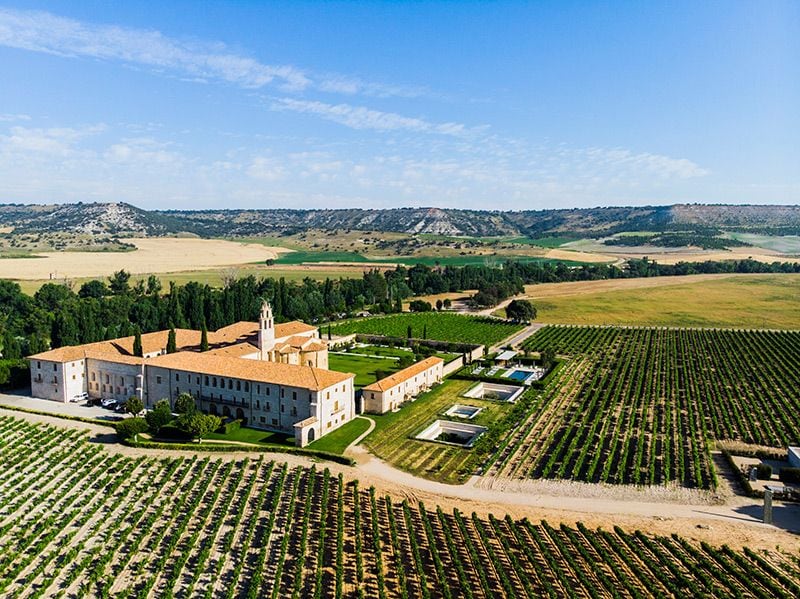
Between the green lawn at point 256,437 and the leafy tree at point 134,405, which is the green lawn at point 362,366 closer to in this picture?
the green lawn at point 256,437

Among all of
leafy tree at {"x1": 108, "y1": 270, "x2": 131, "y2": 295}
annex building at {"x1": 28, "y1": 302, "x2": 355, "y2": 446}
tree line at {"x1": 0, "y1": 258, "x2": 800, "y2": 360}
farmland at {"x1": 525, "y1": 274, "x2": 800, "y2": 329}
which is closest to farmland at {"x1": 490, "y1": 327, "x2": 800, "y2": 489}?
annex building at {"x1": 28, "y1": 302, "x2": 355, "y2": 446}

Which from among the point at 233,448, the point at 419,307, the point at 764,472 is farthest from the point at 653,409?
the point at 419,307

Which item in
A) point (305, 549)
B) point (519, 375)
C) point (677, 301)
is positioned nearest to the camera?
point (305, 549)

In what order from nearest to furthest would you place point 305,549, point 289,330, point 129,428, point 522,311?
point 305,549
point 129,428
point 289,330
point 522,311

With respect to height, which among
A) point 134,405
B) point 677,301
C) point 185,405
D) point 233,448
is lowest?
point 233,448

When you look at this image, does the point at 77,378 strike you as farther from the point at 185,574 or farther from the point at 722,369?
the point at 722,369

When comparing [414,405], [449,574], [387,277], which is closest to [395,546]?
[449,574]

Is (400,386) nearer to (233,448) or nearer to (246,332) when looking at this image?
(233,448)
